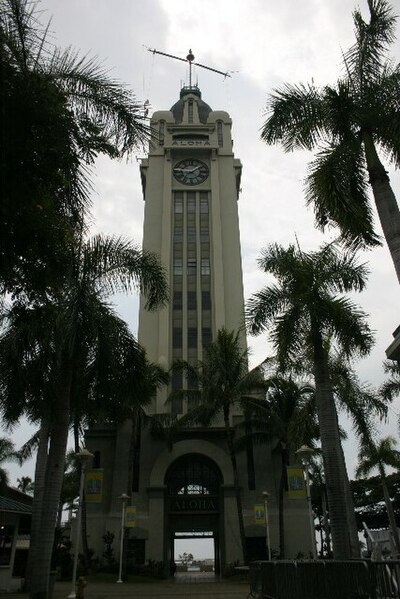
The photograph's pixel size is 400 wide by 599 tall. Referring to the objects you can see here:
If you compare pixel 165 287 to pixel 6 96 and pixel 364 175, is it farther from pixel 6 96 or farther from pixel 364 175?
pixel 6 96

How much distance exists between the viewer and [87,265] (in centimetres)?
1519

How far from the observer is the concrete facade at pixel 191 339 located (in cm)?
3394

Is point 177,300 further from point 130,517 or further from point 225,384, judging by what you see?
point 130,517

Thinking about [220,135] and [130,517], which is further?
[220,135]

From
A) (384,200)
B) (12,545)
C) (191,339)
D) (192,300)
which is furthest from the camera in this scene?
(192,300)

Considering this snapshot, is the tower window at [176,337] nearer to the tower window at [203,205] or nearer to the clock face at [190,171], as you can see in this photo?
the tower window at [203,205]

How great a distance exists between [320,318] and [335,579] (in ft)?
31.4

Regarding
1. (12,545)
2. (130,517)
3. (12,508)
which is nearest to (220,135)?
(130,517)

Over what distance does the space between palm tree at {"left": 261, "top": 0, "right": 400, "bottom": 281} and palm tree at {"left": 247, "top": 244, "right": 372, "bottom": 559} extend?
4.45 metres

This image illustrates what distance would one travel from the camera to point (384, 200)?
11.9 metres

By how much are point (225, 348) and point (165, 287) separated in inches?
632

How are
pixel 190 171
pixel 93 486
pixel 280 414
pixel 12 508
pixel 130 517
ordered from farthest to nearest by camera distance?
pixel 190 171
pixel 280 414
pixel 130 517
pixel 12 508
pixel 93 486

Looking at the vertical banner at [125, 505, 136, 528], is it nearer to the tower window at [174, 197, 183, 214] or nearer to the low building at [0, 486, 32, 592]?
the low building at [0, 486, 32, 592]

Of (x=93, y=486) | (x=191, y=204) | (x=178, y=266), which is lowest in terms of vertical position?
(x=93, y=486)
